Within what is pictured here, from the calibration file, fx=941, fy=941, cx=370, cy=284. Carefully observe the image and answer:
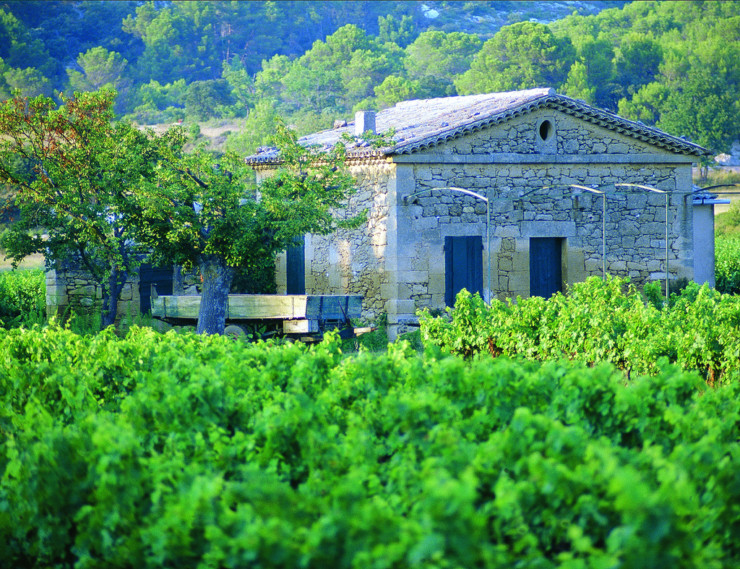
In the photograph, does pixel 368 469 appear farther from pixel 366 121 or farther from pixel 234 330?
pixel 366 121

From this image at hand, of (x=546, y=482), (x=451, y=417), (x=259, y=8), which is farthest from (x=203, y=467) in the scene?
(x=259, y=8)

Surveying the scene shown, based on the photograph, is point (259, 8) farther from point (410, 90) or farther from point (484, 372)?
point (484, 372)

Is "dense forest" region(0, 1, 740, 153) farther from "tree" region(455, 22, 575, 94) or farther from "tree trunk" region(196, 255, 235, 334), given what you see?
"tree trunk" region(196, 255, 235, 334)

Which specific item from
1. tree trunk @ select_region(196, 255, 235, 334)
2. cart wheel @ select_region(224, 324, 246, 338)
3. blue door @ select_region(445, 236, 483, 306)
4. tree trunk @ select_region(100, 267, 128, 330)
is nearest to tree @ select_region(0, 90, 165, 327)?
tree trunk @ select_region(100, 267, 128, 330)

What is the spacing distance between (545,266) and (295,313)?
5.23 m

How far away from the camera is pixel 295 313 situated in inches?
538

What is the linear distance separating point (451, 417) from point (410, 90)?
128 feet

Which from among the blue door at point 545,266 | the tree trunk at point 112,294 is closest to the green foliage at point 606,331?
the blue door at point 545,266

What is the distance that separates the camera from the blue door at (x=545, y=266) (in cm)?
1661

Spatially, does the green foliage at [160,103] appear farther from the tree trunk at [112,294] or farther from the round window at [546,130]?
the round window at [546,130]

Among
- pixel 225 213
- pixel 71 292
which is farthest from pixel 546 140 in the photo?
pixel 71 292

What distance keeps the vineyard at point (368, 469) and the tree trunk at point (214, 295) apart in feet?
21.3

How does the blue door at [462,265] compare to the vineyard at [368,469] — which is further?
the blue door at [462,265]

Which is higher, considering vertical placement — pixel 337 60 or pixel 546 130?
pixel 337 60
